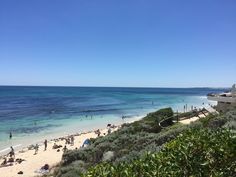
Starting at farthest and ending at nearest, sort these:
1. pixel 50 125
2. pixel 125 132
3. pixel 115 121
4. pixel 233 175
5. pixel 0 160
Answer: pixel 115 121 < pixel 50 125 < pixel 0 160 < pixel 125 132 < pixel 233 175

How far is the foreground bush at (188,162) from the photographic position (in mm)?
6326

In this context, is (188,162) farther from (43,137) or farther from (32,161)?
(43,137)

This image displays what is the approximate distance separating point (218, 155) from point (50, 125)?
44.5 m

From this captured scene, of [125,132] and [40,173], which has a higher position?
[125,132]

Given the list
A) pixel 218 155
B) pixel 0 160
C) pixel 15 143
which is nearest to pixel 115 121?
pixel 15 143

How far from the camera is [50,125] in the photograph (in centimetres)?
4981

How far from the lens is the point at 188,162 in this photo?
680cm

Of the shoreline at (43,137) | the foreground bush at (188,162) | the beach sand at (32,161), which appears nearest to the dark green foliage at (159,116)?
the beach sand at (32,161)

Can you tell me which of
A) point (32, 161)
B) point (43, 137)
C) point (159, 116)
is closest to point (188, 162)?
point (159, 116)

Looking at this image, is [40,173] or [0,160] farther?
[0,160]

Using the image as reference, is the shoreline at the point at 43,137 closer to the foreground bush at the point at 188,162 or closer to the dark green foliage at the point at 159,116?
the dark green foliage at the point at 159,116

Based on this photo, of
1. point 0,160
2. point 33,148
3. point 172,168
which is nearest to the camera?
point 172,168

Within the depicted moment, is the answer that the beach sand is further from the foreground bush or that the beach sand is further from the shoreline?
the foreground bush

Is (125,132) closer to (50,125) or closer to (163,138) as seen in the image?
(163,138)
